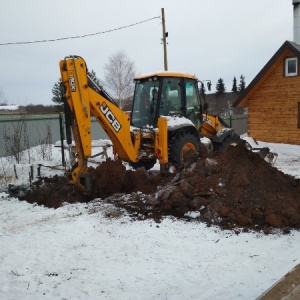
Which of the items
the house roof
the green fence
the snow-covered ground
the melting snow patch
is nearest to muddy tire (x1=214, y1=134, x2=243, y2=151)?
the melting snow patch

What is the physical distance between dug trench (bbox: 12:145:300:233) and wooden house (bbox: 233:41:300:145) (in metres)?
12.3

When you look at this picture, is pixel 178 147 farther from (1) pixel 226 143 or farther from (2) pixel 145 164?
(1) pixel 226 143

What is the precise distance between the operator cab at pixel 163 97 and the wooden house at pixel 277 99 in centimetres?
1046

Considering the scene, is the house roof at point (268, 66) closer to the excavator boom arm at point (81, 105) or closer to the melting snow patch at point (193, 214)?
the excavator boom arm at point (81, 105)

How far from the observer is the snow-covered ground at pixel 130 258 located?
145 inches

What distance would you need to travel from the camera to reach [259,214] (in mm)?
5586

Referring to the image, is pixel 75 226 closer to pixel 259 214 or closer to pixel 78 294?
pixel 78 294

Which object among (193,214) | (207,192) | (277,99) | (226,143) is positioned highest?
(277,99)

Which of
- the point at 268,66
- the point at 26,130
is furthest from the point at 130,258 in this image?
Answer: the point at 268,66

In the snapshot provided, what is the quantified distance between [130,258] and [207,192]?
2235mm

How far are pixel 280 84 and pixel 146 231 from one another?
51.3 feet

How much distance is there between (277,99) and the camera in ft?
61.0

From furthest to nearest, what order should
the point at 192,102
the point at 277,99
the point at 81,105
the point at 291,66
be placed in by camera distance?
the point at 277,99 < the point at 291,66 < the point at 192,102 < the point at 81,105

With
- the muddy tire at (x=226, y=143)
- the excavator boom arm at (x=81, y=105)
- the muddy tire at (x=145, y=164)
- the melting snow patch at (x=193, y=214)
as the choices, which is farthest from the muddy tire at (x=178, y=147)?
the melting snow patch at (x=193, y=214)
